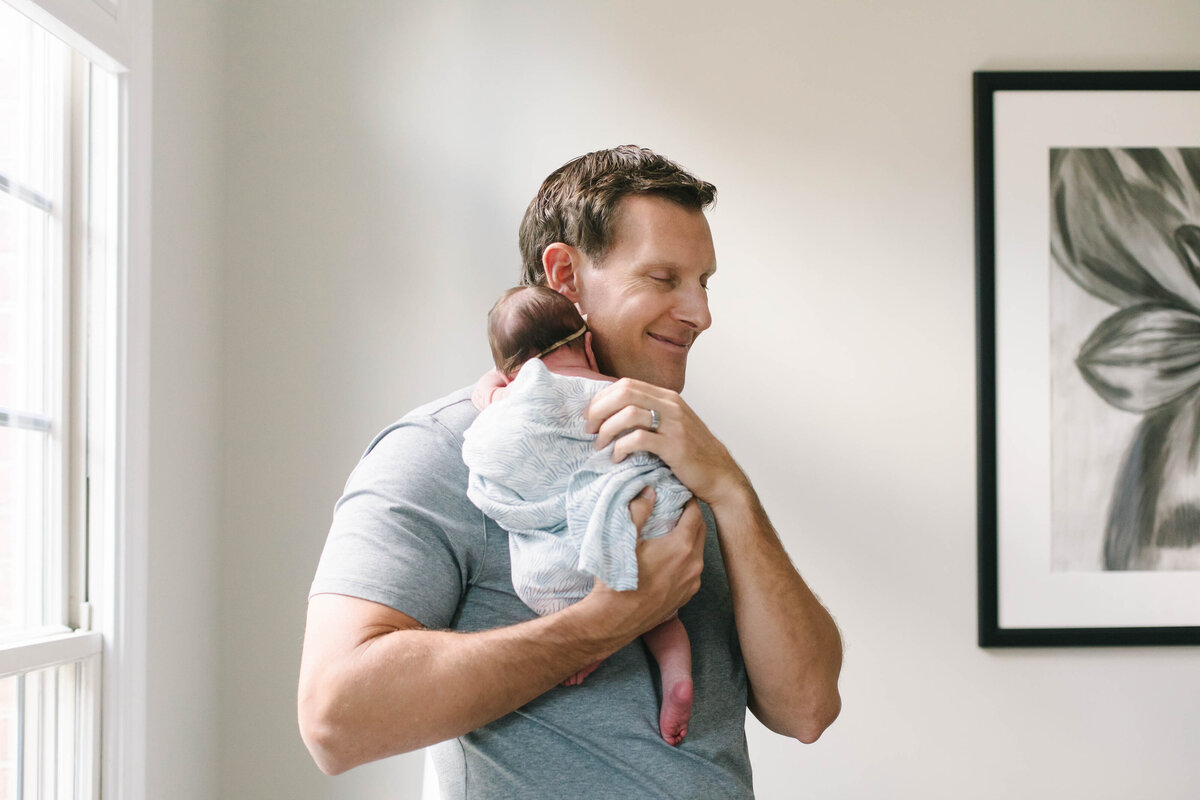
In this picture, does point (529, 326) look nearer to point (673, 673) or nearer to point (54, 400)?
point (673, 673)

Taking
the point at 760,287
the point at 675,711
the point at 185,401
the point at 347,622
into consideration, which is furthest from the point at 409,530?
the point at 760,287

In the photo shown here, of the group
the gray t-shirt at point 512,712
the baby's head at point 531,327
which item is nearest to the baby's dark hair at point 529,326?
the baby's head at point 531,327

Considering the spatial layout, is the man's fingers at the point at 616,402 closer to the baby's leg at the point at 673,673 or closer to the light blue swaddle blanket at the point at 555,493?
the light blue swaddle blanket at the point at 555,493

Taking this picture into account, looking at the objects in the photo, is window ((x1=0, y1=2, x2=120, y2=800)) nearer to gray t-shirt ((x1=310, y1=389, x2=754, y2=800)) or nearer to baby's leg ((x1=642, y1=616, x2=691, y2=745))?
gray t-shirt ((x1=310, y1=389, x2=754, y2=800))

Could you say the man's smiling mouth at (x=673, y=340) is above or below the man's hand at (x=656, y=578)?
above

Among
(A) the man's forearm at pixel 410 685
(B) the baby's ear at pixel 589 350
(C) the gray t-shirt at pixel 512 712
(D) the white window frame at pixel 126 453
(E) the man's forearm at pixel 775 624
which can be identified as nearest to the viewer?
(A) the man's forearm at pixel 410 685

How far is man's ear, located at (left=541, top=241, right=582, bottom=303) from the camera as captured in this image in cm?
140

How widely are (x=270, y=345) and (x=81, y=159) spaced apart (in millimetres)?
642

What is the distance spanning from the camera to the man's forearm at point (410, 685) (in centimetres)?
94

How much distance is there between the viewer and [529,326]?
3.92ft

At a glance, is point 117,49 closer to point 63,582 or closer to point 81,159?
point 81,159

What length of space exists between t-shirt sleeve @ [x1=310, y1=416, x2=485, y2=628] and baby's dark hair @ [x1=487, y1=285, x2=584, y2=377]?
0.43 ft

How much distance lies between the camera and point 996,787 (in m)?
2.17

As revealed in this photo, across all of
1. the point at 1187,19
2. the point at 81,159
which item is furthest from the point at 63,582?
the point at 1187,19
